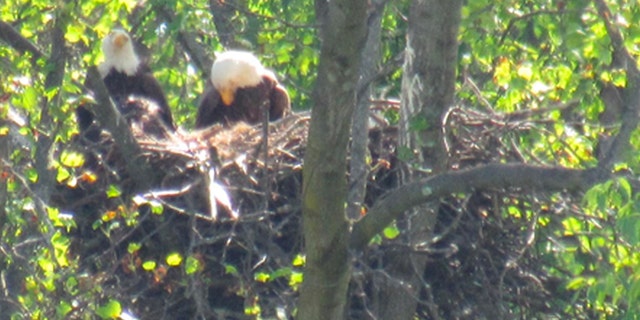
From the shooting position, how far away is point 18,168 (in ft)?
20.7

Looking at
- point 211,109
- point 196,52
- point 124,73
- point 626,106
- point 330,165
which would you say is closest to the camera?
point 330,165

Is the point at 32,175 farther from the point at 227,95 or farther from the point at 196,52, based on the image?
the point at 196,52

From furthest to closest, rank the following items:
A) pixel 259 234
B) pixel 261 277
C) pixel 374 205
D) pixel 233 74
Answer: pixel 233 74, pixel 259 234, pixel 261 277, pixel 374 205

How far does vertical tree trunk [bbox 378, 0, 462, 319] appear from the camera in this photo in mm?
6195

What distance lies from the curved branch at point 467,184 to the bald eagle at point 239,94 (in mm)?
3090

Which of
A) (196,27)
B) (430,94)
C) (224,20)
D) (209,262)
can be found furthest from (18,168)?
(224,20)

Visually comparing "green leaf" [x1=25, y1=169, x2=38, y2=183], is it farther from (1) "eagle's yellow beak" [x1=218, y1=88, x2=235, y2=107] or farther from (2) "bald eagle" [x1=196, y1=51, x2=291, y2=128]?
(1) "eagle's yellow beak" [x1=218, y1=88, x2=235, y2=107]

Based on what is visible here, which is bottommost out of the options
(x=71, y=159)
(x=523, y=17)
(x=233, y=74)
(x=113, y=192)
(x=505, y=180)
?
(x=113, y=192)

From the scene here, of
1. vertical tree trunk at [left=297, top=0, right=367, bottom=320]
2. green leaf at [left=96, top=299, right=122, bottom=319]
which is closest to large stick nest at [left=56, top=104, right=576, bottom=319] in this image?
green leaf at [left=96, top=299, right=122, bottom=319]

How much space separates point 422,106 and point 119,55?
10.1 ft

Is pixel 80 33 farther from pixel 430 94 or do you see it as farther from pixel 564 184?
pixel 564 184

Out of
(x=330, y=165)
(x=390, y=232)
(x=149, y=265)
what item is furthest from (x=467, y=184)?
(x=149, y=265)

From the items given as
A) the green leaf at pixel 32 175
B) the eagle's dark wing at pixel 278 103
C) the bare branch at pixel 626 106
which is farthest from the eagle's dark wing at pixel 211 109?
the bare branch at pixel 626 106

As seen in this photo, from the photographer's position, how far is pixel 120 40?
891 cm
